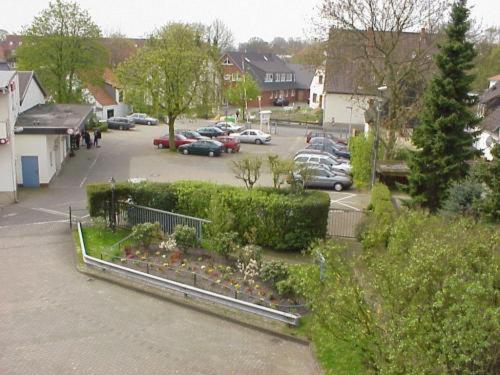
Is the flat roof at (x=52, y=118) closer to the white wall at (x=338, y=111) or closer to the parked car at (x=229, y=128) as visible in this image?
the parked car at (x=229, y=128)

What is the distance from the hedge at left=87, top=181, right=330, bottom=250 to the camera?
19281 millimetres

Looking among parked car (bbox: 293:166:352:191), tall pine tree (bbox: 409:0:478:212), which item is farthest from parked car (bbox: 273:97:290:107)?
tall pine tree (bbox: 409:0:478:212)

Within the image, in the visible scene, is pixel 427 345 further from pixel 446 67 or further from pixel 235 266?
pixel 446 67

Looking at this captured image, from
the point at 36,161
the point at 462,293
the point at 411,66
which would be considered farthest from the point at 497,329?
the point at 411,66

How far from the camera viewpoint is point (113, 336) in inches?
515

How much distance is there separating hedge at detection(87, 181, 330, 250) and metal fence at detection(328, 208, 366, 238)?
1432 mm

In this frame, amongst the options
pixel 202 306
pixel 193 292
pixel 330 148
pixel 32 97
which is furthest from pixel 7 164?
pixel 330 148

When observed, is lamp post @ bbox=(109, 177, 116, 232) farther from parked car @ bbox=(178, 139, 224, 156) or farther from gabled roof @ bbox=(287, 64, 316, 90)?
gabled roof @ bbox=(287, 64, 316, 90)

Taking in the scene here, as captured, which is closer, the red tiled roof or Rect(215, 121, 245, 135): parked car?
Rect(215, 121, 245, 135): parked car

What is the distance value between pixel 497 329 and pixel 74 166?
2979 centimetres

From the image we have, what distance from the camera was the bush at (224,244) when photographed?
→ 16.9 metres

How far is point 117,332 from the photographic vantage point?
13.3 m

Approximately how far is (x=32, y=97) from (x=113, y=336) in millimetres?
25321

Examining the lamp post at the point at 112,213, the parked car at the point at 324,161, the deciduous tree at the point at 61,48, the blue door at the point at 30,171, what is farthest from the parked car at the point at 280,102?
the lamp post at the point at 112,213
